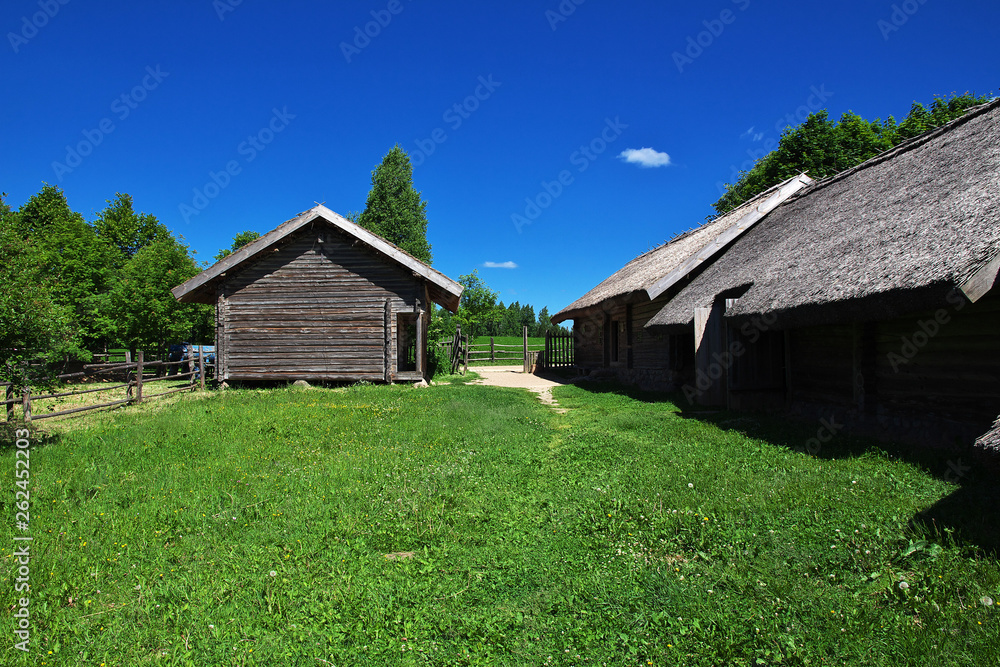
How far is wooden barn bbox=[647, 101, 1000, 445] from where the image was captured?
237 inches

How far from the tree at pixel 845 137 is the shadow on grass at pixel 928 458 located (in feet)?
67.6

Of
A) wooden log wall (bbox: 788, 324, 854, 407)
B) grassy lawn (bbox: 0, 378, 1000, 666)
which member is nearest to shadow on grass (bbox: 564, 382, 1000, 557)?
grassy lawn (bbox: 0, 378, 1000, 666)

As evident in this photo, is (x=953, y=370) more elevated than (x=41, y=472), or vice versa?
(x=953, y=370)

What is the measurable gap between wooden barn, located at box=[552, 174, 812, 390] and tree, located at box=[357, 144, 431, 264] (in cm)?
2481

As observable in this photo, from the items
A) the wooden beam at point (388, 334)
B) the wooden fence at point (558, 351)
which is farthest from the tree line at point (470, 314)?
the wooden beam at point (388, 334)

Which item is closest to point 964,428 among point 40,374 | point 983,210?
point 983,210

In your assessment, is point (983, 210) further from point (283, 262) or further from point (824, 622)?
point (283, 262)

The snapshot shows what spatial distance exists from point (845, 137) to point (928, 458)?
25.5 m

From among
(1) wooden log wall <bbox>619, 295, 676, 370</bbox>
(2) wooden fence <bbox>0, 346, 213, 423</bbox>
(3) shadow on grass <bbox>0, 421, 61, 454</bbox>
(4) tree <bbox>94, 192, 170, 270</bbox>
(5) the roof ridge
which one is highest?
(4) tree <bbox>94, 192, 170, 270</bbox>

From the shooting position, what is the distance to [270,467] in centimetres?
645

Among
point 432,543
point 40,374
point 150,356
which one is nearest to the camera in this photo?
point 432,543

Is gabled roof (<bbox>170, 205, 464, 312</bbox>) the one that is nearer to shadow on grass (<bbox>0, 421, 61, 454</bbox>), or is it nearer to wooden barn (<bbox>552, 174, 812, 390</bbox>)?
wooden barn (<bbox>552, 174, 812, 390</bbox>)

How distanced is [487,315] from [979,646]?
159 ft

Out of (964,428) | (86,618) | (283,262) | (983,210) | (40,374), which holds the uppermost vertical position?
(283,262)
